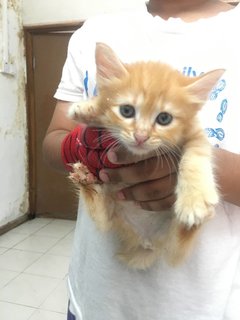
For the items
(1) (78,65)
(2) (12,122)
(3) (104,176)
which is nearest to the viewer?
(3) (104,176)

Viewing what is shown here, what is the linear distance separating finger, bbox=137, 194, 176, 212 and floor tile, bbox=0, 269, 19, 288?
1.78 m

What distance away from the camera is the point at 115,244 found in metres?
0.72

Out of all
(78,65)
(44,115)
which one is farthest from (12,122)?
(78,65)

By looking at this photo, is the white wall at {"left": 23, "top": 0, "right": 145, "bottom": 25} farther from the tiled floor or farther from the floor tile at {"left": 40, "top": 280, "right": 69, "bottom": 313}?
the floor tile at {"left": 40, "top": 280, "right": 69, "bottom": 313}

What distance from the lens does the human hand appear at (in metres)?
0.58

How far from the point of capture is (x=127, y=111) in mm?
596

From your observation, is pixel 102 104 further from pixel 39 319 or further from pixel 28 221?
pixel 28 221

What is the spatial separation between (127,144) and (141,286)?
0.94ft

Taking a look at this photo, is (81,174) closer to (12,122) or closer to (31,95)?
(12,122)

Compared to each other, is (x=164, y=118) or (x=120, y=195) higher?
(x=164, y=118)

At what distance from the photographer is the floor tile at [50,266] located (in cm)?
227

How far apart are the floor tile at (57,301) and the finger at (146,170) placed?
1.55 meters

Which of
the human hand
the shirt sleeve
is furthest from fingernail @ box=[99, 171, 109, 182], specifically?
the shirt sleeve

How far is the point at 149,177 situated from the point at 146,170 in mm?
13
